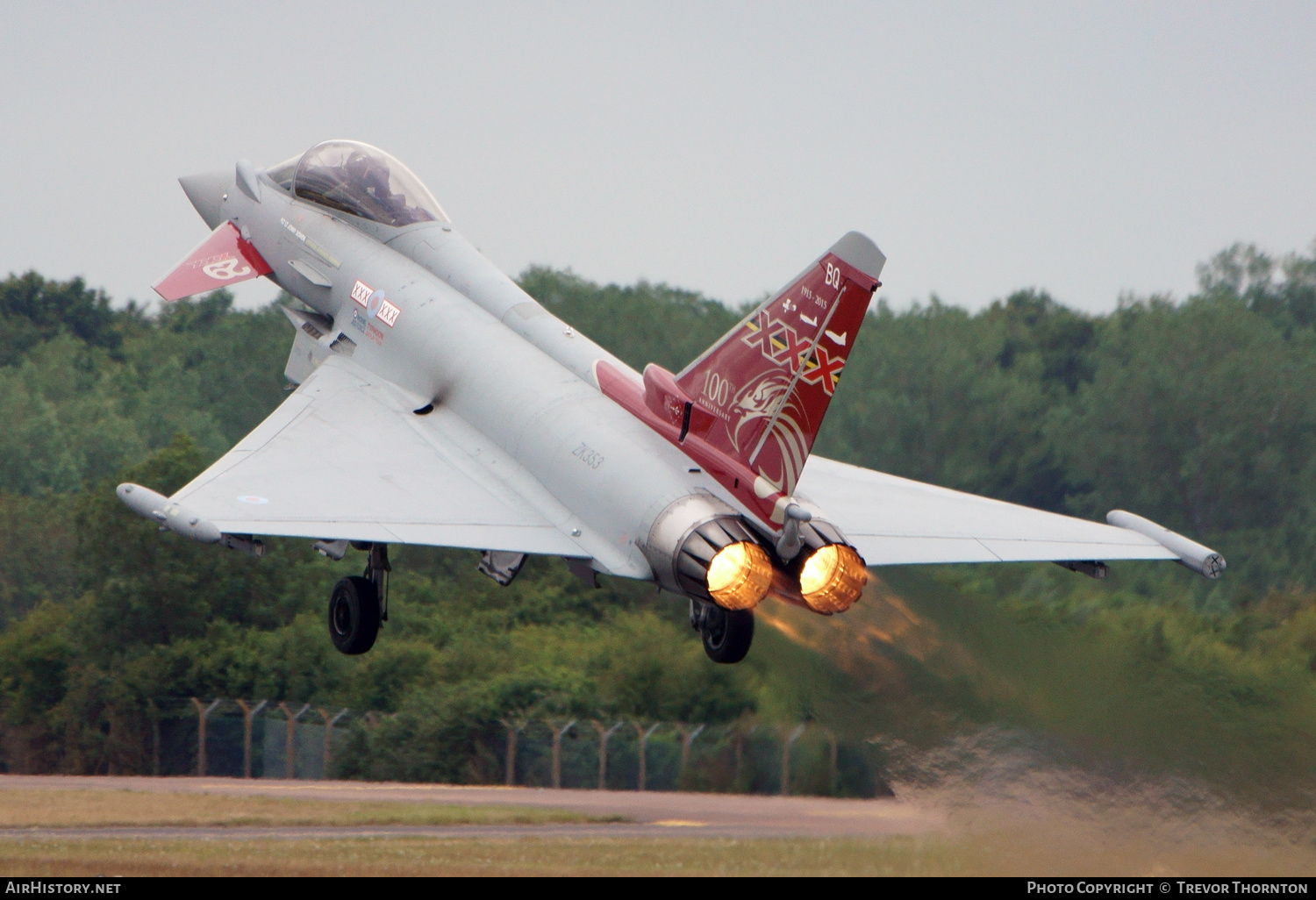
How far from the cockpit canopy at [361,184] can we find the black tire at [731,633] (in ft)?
21.5

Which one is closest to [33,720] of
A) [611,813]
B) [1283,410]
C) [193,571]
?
[193,571]

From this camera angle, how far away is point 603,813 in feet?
71.8

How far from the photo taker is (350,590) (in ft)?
54.3

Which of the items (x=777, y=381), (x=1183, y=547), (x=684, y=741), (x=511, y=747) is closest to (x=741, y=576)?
(x=777, y=381)

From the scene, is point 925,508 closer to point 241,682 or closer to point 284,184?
point 284,184

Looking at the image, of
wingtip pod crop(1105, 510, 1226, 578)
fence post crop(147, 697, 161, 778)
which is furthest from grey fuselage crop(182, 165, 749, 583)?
fence post crop(147, 697, 161, 778)

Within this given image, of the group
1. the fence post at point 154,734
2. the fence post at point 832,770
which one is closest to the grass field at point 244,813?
the fence post at point 832,770

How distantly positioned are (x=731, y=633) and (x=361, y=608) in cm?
405

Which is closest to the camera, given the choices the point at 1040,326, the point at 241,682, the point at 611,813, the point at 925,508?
the point at 925,508

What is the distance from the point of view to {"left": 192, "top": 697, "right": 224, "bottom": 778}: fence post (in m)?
30.1

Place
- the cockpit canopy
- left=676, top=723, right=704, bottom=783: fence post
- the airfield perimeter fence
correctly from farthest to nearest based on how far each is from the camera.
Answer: left=676, top=723, right=704, bottom=783: fence post < the cockpit canopy < the airfield perimeter fence

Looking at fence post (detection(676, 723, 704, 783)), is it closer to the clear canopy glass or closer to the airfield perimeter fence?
the airfield perimeter fence

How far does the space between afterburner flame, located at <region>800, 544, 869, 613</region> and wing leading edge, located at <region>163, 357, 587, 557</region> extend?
2187 mm

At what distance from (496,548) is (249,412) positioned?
42822mm
